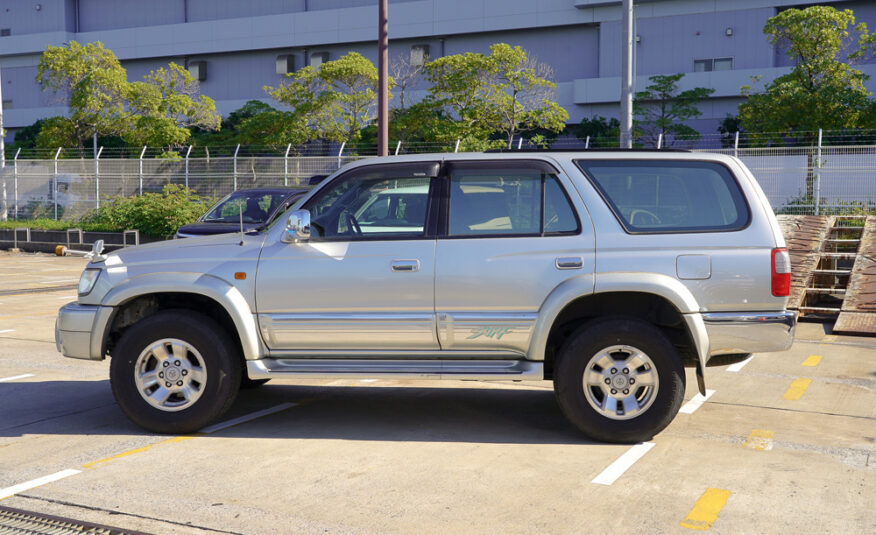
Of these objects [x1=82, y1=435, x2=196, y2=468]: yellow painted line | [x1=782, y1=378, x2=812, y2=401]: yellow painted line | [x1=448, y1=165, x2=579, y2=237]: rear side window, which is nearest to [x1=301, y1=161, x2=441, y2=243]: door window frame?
[x1=448, y1=165, x2=579, y2=237]: rear side window

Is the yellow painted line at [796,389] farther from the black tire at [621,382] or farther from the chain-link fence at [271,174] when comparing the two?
the chain-link fence at [271,174]

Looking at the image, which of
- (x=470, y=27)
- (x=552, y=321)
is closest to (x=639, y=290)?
(x=552, y=321)

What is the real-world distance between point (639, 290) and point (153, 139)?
3467 cm

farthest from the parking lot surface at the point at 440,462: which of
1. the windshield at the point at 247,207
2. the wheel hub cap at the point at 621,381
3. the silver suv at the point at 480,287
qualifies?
the windshield at the point at 247,207

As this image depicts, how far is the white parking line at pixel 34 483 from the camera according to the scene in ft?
16.9

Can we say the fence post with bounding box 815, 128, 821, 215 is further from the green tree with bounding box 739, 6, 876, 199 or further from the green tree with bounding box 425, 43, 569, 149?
the green tree with bounding box 425, 43, 569, 149

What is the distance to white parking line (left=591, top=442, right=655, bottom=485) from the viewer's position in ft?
17.6

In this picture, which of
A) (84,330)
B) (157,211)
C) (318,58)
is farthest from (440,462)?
(318,58)

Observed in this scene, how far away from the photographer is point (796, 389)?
7.93m

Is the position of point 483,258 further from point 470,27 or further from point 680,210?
point 470,27

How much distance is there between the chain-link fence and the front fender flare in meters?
13.4

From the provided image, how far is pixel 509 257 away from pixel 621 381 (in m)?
1.13

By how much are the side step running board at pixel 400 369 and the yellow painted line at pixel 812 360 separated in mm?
4225

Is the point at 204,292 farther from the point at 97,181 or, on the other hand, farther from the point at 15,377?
the point at 97,181
